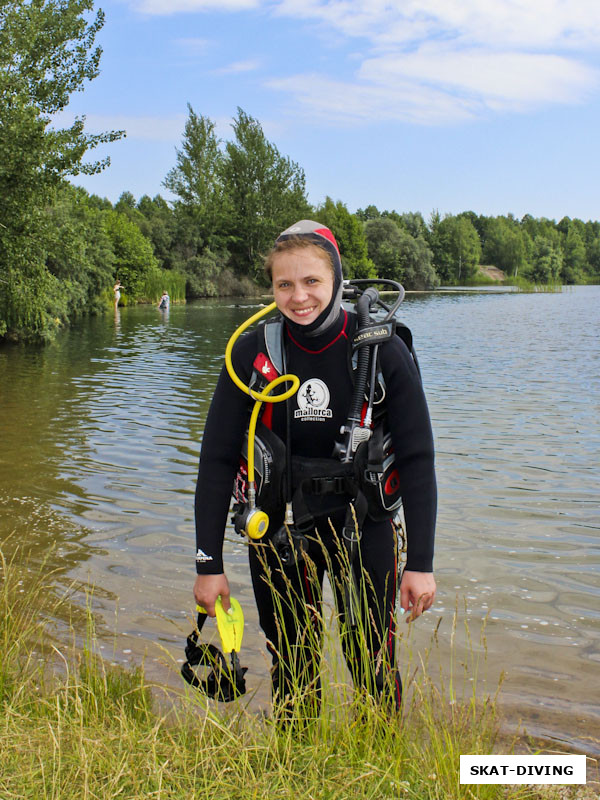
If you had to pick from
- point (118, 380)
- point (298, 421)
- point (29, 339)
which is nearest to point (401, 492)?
point (298, 421)

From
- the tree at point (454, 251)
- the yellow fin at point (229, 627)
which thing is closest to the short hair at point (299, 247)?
the yellow fin at point (229, 627)

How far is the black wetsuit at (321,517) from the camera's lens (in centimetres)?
264

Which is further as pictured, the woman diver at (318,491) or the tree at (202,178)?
the tree at (202,178)

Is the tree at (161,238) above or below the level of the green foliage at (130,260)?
above

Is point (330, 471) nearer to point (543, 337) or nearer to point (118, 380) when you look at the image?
point (118, 380)

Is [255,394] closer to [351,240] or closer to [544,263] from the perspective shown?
[351,240]

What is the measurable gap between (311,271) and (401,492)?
32.8 inches

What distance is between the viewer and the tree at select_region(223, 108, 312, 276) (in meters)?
73.1

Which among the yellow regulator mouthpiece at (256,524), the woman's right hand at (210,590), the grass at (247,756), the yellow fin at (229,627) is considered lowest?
the grass at (247,756)

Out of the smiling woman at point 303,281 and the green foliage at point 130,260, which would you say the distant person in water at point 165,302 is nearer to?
the green foliage at point 130,260

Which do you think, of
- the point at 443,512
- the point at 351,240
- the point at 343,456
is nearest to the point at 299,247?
the point at 343,456

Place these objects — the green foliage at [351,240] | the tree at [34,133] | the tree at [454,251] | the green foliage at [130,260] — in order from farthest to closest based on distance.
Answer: the tree at [454,251] < the green foliage at [351,240] < the green foliage at [130,260] < the tree at [34,133]

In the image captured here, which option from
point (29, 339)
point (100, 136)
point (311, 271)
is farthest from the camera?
point (29, 339)

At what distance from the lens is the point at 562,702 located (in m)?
3.95
